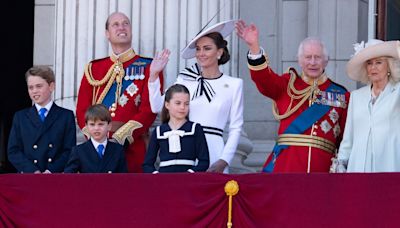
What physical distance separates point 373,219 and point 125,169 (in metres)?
1.92

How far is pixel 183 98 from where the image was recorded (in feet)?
34.4

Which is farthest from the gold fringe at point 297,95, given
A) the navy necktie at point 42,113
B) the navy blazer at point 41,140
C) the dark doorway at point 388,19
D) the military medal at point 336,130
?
the dark doorway at point 388,19

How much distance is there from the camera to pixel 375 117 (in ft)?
34.0

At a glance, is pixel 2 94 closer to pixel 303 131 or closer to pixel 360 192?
pixel 303 131

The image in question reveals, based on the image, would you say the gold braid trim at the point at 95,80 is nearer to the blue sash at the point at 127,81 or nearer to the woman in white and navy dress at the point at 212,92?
the blue sash at the point at 127,81

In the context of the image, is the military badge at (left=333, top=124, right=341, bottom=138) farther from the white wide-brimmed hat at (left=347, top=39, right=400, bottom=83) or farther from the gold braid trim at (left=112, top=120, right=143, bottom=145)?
the gold braid trim at (left=112, top=120, right=143, bottom=145)

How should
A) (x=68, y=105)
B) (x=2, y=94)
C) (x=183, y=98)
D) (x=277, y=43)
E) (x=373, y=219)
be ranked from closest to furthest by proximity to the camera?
(x=373, y=219), (x=183, y=98), (x=68, y=105), (x=277, y=43), (x=2, y=94)

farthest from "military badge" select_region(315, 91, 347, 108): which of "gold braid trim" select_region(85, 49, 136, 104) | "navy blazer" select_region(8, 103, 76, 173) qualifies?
"navy blazer" select_region(8, 103, 76, 173)

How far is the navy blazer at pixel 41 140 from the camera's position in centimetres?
1072

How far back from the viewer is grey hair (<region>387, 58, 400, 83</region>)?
409 inches

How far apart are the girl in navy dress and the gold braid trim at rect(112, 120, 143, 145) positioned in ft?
1.52

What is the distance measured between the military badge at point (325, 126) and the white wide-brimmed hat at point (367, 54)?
38 centimetres

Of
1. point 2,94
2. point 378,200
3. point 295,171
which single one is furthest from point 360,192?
point 2,94

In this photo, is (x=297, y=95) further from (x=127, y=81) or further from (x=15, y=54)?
(x=15, y=54)
